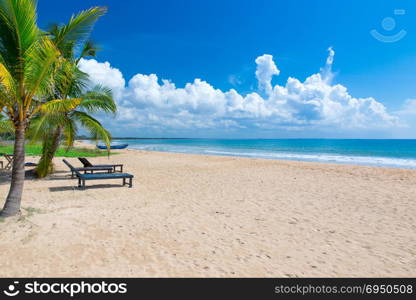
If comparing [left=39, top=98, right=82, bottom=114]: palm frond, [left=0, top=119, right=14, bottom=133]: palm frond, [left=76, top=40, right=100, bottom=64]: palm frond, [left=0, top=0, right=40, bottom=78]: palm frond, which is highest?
[left=76, top=40, right=100, bottom=64]: palm frond

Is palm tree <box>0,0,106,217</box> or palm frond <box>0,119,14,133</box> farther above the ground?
palm tree <box>0,0,106,217</box>

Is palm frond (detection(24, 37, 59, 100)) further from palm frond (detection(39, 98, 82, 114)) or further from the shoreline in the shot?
the shoreline

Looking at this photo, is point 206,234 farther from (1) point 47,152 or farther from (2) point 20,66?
(1) point 47,152

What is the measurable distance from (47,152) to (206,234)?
8408 millimetres

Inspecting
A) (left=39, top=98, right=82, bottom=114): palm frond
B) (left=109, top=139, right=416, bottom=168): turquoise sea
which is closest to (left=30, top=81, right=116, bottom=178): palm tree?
(left=39, top=98, right=82, bottom=114): palm frond

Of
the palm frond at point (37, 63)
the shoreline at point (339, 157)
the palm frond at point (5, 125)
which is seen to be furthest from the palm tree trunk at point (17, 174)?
the shoreline at point (339, 157)

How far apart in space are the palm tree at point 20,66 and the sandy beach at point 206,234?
1515mm

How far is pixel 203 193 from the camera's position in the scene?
25.3 feet

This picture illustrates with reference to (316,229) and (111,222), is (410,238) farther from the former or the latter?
(111,222)

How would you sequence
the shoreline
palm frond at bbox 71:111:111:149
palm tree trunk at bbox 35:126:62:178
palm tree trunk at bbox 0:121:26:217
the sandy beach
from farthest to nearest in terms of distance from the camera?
the shoreline → palm tree trunk at bbox 35:126:62:178 → palm frond at bbox 71:111:111:149 → palm tree trunk at bbox 0:121:26:217 → the sandy beach

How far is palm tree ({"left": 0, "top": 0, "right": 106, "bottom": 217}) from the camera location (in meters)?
3.99

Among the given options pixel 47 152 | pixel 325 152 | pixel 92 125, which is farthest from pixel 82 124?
pixel 325 152

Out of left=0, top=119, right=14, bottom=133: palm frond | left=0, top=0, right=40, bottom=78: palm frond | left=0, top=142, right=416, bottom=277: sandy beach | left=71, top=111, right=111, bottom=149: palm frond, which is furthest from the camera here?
left=71, top=111, right=111, bottom=149: palm frond

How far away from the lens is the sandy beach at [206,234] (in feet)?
10.5
